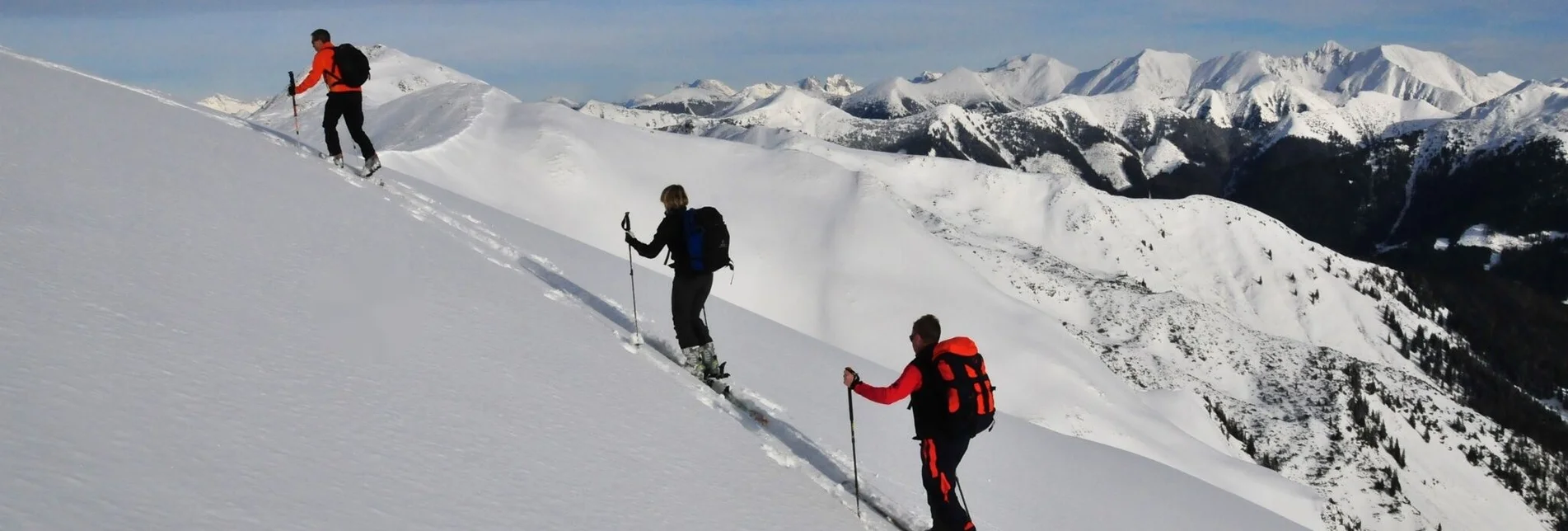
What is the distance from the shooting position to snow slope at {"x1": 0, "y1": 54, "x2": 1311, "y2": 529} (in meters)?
4.68

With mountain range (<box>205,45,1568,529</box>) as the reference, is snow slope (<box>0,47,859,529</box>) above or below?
above

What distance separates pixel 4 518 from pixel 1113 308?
88.3 m

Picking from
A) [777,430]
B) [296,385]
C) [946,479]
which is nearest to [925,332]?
[946,479]

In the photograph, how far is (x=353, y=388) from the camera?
650cm

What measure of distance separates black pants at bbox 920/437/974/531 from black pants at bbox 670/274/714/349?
3.48 meters

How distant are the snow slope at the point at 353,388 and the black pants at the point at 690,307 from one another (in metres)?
0.55

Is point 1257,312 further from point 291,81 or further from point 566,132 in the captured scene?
point 291,81

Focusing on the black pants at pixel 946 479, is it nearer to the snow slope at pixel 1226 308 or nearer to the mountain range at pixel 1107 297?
the mountain range at pixel 1107 297

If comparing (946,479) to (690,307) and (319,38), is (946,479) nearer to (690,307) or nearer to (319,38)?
(690,307)

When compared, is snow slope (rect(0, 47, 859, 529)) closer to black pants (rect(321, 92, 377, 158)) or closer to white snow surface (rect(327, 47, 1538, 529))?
black pants (rect(321, 92, 377, 158))

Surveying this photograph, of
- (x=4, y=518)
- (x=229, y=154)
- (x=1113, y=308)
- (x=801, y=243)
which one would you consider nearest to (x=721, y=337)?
(x=229, y=154)

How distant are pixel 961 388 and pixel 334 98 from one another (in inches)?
530

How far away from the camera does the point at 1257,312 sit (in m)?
142

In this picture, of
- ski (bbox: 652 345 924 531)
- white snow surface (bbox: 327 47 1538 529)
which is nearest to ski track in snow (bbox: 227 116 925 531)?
ski (bbox: 652 345 924 531)
